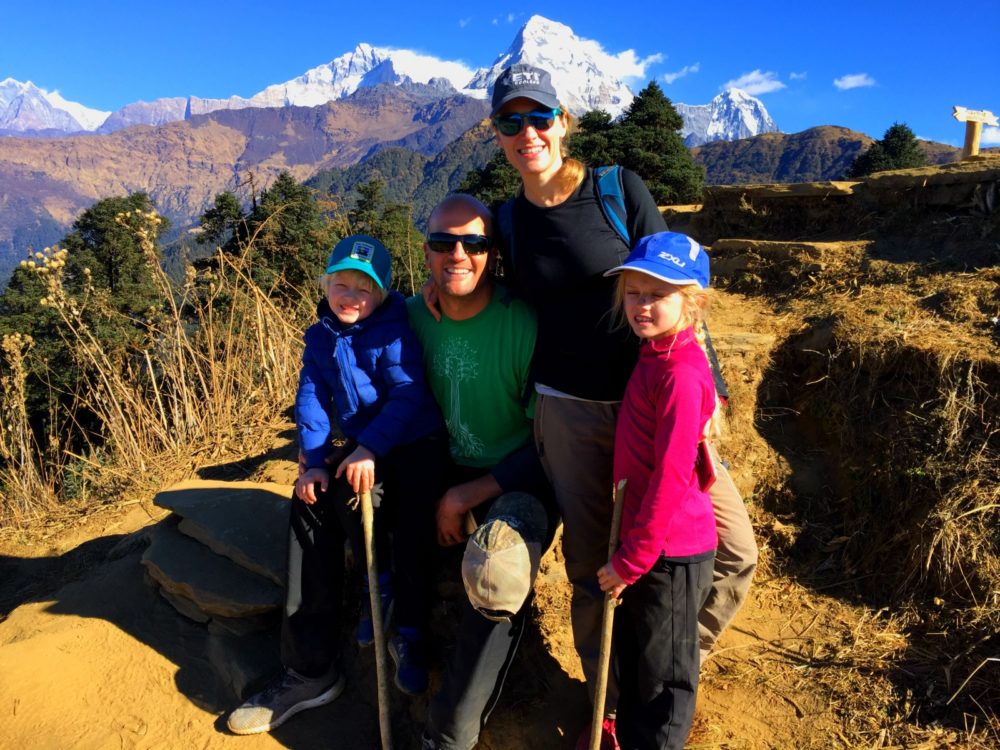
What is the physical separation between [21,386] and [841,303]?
20.0ft

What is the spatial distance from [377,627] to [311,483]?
1.97 ft

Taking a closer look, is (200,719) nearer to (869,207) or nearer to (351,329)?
(351,329)

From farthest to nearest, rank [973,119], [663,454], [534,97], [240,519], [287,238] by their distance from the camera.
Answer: [287,238], [973,119], [240,519], [534,97], [663,454]

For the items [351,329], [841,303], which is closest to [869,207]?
[841,303]

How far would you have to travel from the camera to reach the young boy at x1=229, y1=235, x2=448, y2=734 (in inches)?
94.9

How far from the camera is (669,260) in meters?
1.78

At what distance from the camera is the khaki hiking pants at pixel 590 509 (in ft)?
6.72

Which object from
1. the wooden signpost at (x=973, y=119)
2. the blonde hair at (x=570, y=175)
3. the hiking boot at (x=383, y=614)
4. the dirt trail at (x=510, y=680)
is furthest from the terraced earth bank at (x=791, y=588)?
the wooden signpost at (x=973, y=119)

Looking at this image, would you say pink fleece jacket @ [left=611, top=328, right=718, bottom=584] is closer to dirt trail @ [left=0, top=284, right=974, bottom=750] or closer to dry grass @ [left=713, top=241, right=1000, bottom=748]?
dirt trail @ [left=0, top=284, right=974, bottom=750]

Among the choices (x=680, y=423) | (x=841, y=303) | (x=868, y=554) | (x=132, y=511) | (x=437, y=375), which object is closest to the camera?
(x=680, y=423)

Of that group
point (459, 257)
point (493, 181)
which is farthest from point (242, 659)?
point (493, 181)

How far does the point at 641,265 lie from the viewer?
1761 millimetres

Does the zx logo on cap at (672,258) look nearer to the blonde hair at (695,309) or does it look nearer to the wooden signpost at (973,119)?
the blonde hair at (695,309)

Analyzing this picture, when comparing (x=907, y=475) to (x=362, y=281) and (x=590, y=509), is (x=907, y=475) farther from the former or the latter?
(x=362, y=281)
